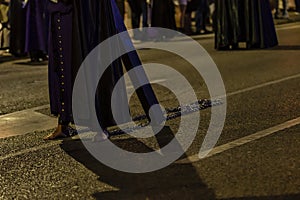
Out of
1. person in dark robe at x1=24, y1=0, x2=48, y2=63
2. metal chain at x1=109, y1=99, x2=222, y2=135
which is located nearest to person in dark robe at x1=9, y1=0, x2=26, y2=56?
person in dark robe at x1=24, y1=0, x2=48, y2=63

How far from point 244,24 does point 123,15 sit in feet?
13.0

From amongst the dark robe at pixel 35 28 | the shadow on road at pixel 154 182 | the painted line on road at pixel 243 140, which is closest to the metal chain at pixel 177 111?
the shadow on road at pixel 154 182

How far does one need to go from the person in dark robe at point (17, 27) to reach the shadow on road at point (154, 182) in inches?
307

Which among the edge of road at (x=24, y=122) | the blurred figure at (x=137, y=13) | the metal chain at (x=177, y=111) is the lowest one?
the edge of road at (x=24, y=122)

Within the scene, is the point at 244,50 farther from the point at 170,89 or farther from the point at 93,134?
the point at 93,134

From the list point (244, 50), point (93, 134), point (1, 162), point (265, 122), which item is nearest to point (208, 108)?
point (265, 122)

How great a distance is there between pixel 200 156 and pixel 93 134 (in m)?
1.23

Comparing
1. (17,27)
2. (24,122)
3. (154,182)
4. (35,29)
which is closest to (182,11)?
(17,27)

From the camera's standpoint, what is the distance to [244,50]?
1196 cm

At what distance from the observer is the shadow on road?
4215mm

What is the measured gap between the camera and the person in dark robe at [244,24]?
11.8 metres

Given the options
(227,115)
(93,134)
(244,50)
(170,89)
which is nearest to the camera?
(93,134)

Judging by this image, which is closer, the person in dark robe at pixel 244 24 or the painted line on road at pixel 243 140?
the painted line on road at pixel 243 140

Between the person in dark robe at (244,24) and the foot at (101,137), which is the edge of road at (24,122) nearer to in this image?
the foot at (101,137)
